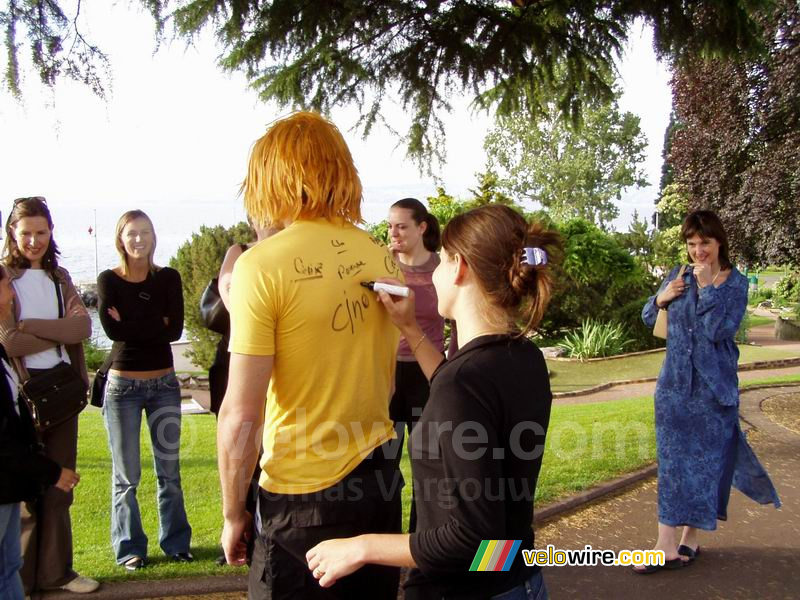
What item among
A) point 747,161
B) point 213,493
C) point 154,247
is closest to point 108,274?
point 154,247

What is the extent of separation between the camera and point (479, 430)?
1.76 meters

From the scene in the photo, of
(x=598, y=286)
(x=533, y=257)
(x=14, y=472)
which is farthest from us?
(x=598, y=286)

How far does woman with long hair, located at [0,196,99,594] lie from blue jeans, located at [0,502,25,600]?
0.92 meters

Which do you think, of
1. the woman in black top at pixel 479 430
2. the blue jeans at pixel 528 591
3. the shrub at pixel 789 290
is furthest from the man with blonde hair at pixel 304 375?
the shrub at pixel 789 290

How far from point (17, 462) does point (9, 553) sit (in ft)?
1.34

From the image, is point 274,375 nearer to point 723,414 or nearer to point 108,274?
point 108,274

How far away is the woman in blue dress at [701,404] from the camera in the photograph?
14.4 feet

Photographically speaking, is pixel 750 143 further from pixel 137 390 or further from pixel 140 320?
pixel 137 390

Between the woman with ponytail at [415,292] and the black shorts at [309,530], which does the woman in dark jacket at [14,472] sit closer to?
the black shorts at [309,530]

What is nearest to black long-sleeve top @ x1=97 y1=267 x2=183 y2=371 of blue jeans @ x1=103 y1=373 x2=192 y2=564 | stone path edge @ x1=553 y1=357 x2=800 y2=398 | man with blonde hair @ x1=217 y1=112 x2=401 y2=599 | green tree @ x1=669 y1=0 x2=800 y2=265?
blue jeans @ x1=103 y1=373 x2=192 y2=564

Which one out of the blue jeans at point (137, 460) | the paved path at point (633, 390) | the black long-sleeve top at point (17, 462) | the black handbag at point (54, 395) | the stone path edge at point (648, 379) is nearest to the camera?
the black long-sleeve top at point (17, 462)

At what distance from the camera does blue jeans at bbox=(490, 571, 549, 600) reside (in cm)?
195

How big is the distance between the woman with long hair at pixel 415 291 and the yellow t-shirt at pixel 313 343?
1.97 metres

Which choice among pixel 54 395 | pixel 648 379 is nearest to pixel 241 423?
pixel 54 395
